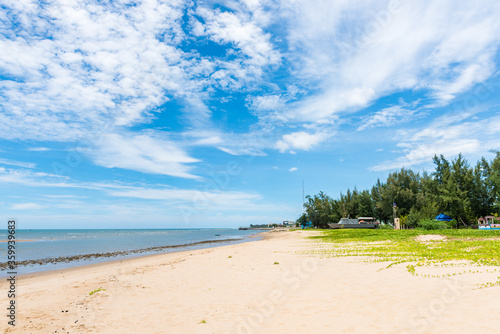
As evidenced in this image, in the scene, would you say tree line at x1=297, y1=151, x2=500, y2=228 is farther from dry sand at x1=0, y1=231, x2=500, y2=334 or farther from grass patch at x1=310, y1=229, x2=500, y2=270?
dry sand at x1=0, y1=231, x2=500, y2=334

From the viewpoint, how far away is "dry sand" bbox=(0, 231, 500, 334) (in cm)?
803

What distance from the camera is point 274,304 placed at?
10141 mm

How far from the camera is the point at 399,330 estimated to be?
736 centimetres

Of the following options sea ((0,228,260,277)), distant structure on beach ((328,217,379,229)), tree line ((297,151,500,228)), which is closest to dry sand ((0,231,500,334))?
sea ((0,228,260,277))

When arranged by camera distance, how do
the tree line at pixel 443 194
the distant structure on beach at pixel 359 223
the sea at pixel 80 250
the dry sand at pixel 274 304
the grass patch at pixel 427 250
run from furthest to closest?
1. the distant structure on beach at pixel 359 223
2. the tree line at pixel 443 194
3. the sea at pixel 80 250
4. the grass patch at pixel 427 250
5. the dry sand at pixel 274 304

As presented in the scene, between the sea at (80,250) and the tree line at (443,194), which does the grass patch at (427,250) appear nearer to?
the sea at (80,250)

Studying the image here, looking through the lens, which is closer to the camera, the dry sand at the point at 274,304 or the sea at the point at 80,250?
the dry sand at the point at 274,304

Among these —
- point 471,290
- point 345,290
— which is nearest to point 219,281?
point 345,290

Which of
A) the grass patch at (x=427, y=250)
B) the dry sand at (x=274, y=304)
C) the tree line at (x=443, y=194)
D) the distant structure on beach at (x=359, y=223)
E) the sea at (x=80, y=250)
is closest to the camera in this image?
the dry sand at (x=274, y=304)

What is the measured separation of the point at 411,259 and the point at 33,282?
72.1ft

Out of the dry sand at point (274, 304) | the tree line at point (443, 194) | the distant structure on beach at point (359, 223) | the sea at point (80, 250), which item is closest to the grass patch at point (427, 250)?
the dry sand at point (274, 304)

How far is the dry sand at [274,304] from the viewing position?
8027 mm

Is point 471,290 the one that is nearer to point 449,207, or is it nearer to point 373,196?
point 449,207

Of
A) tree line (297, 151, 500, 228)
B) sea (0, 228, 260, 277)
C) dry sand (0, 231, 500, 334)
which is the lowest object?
sea (0, 228, 260, 277)
